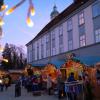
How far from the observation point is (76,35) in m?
33.9

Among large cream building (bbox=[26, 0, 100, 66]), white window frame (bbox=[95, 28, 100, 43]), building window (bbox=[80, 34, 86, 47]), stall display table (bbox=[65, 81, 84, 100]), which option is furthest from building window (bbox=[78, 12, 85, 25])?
stall display table (bbox=[65, 81, 84, 100])

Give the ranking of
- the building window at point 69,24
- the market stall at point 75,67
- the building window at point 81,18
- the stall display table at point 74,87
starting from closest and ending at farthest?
the stall display table at point 74,87, the market stall at point 75,67, the building window at point 81,18, the building window at point 69,24

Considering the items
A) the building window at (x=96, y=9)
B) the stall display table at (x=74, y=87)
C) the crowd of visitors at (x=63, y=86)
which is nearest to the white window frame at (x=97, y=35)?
the building window at (x=96, y=9)

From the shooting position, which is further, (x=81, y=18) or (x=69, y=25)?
(x=69, y=25)

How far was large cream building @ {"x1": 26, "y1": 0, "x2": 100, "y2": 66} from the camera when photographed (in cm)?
2895

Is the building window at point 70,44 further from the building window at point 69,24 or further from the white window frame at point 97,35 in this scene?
the white window frame at point 97,35

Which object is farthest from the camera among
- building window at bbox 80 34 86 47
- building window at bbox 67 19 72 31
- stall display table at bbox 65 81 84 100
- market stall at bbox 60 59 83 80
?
building window at bbox 67 19 72 31

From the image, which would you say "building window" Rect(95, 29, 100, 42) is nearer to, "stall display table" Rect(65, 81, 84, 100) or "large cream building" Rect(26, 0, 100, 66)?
"large cream building" Rect(26, 0, 100, 66)

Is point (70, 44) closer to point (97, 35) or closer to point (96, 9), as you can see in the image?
point (97, 35)

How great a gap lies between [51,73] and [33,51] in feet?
107

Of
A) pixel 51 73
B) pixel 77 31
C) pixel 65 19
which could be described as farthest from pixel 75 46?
pixel 51 73

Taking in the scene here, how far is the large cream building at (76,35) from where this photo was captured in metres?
29.0

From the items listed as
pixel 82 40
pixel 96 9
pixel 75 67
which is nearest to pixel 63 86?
pixel 75 67

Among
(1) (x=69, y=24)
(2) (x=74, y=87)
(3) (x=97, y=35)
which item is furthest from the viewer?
(1) (x=69, y=24)
